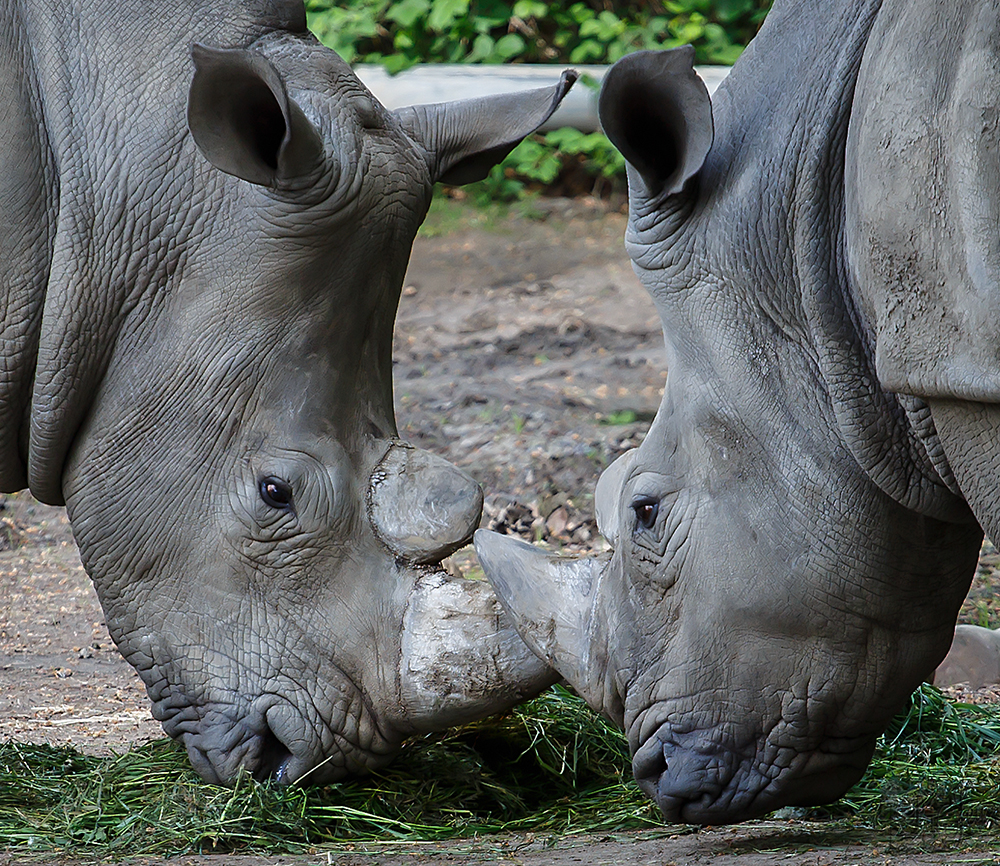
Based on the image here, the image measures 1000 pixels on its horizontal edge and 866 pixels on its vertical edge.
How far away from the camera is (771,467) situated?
137 inches

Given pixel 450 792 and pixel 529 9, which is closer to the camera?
pixel 450 792

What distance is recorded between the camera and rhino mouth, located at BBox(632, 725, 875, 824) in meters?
3.61

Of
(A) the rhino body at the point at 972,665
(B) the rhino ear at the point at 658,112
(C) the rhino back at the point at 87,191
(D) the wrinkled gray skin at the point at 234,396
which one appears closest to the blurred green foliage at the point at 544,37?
(A) the rhino body at the point at 972,665

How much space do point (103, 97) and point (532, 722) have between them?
2.14 m

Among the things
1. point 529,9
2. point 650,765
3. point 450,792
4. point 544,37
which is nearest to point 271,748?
point 450,792

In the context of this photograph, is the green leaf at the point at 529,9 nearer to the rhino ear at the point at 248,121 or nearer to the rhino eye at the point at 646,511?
the rhino ear at the point at 248,121

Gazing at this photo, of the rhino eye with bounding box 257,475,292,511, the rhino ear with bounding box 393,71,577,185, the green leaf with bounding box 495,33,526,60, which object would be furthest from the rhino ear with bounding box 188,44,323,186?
the green leaf with bounding box 495,33,526,60

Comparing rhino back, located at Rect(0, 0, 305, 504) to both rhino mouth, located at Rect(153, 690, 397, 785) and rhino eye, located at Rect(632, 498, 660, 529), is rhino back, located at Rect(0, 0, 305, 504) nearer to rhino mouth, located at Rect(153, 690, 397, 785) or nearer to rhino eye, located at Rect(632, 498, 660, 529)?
rhino mouth, located at Rect(153, 690, 397, 785)

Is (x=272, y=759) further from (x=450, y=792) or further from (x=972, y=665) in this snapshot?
(x=972, y=665)

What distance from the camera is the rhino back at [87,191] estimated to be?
435cm

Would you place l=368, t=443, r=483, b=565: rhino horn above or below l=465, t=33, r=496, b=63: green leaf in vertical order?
below

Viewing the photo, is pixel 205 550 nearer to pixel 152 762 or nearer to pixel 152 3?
pixel 152 762

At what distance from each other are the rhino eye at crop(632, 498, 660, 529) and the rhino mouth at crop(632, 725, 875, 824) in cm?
47

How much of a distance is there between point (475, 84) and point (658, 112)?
902 centimetres
